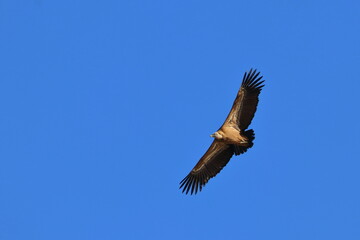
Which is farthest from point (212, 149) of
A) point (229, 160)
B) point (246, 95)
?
point (246, 95)

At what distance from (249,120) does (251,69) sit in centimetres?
197

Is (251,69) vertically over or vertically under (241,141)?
over

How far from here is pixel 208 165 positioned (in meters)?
27.6

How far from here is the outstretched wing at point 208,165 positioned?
89.1ft

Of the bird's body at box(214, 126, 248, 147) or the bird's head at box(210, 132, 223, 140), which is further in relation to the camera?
the bird's head at box(210, 132, 223, 140)

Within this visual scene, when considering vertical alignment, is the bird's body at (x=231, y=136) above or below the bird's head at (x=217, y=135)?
below

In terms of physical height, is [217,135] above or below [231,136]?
above

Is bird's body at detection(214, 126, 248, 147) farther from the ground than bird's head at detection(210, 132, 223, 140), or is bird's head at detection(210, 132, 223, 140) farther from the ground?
bird's head at detection(210, 132, 223, 140)

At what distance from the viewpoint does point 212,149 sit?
2725 centimetres

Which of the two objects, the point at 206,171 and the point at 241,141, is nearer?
the point at 241,141

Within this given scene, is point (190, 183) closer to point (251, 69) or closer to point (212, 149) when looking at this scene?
point (212, 149)

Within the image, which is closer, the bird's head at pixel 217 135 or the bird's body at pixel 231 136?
the bird's body at pixel 231 136

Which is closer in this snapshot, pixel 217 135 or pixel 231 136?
pixel 231 136

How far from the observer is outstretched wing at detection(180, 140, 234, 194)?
89.1 feet
